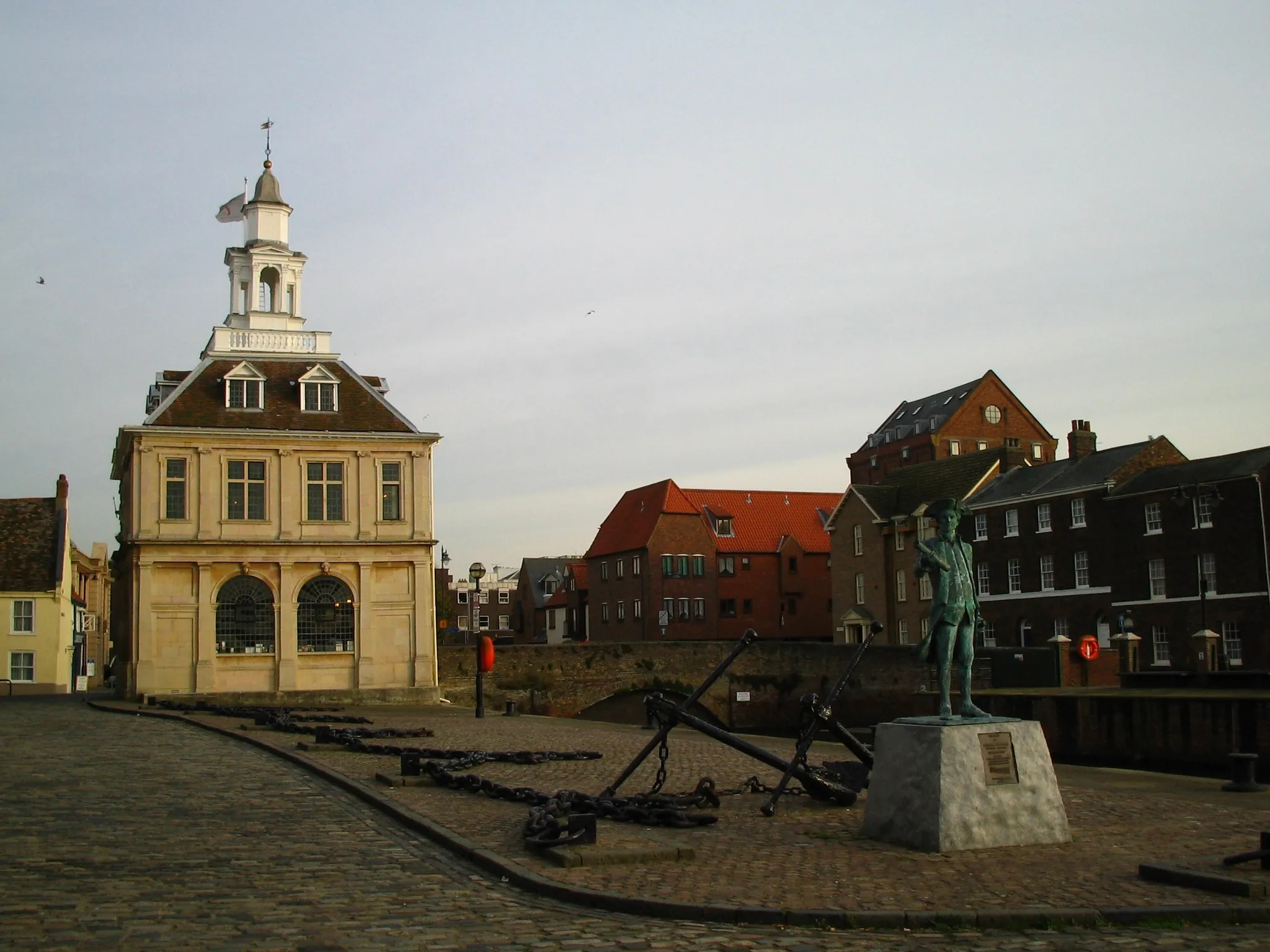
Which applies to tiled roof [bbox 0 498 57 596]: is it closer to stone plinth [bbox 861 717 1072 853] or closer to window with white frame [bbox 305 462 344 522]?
window with white frame [bbox 305 462 344 522]

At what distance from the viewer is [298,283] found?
150 ft

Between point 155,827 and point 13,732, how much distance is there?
51.6 ft

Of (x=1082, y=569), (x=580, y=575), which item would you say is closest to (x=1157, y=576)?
(x=1082, y=569)

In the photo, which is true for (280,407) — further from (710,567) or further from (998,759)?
(710,567)

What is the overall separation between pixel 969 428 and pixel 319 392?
60201mm

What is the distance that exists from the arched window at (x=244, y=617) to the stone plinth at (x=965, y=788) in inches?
1243

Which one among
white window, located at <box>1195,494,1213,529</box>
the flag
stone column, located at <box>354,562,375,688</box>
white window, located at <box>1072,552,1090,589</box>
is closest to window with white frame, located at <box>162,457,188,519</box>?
stone column, located at <box>354,562,375,688</box>

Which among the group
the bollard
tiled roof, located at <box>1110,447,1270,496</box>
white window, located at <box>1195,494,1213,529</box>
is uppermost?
tiled roof, located at <box>1110,447,1270,496</box>

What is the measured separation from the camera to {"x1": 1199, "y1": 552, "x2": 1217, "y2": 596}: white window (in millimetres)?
49875

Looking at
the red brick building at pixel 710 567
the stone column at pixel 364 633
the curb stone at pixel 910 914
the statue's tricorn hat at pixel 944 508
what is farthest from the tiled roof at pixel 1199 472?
the curb stone at pixel 910 914

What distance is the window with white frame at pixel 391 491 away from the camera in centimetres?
4159

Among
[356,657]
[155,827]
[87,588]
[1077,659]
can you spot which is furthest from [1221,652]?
[87,588]

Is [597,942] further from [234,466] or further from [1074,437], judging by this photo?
[1074,437]

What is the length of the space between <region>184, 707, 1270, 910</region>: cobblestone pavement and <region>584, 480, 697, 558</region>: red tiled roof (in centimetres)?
6187
